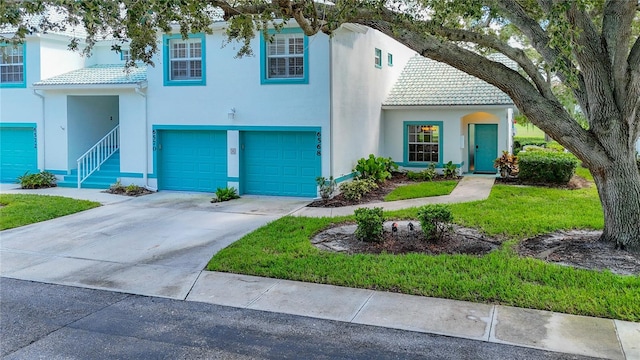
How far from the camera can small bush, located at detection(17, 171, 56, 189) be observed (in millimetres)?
17531

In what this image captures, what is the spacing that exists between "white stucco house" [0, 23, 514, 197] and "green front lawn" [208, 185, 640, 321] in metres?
4.96

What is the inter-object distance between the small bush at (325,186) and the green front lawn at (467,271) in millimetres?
3252

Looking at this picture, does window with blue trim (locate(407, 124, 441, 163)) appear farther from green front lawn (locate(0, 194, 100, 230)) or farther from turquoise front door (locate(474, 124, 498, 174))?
green front lawn (locate(0, 194, 100, 230))

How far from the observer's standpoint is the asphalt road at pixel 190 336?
525 cm

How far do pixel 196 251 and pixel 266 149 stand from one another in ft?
22.8

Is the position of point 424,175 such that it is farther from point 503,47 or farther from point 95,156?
point 95,156

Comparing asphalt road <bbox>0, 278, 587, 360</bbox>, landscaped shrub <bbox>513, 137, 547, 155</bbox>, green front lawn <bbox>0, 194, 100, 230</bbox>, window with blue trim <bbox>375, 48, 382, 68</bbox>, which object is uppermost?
window with blue trim <bbox>375, 48, 382, 68</bbox>

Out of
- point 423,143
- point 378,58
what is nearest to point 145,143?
point 378,58

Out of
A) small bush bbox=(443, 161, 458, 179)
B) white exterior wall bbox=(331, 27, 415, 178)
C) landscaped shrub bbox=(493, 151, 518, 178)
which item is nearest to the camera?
white exterior wall bbox=(331, 27, 415, 178)

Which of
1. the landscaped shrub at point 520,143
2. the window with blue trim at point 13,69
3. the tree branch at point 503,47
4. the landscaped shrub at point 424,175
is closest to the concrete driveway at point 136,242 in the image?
the landscaped shrub at point 424,175

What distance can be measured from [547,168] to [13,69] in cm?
1932

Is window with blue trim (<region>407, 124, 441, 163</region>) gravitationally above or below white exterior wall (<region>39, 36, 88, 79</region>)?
below

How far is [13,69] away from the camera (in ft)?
62.4

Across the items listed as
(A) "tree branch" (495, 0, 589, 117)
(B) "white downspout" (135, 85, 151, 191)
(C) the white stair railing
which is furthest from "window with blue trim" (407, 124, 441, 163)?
(C) the white stair railing
